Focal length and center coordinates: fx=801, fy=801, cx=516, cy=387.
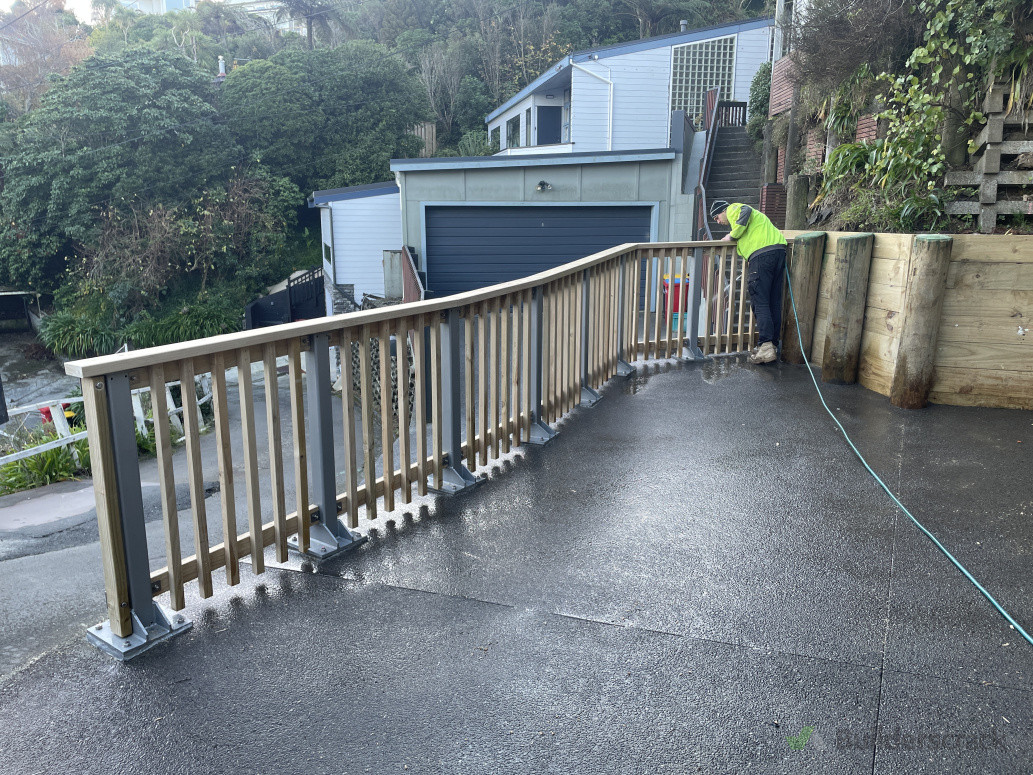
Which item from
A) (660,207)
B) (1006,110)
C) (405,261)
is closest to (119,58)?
(405,261)

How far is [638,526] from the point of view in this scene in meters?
4.09

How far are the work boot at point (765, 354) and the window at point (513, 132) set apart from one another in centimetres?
2699

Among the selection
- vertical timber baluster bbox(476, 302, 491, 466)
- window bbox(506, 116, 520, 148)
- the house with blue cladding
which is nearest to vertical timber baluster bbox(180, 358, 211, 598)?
vertical timber baluster bbox(476, 302, 491, 466)

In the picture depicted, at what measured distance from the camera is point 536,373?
5.51m

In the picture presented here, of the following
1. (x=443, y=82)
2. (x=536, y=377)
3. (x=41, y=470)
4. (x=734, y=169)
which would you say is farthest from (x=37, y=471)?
(x=443, y=82)

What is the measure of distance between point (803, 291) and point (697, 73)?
20.7 m

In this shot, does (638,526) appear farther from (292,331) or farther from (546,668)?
(292,331)

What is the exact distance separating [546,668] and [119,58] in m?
34.9

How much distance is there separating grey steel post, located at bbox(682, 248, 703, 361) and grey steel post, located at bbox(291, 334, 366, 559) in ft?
16.5

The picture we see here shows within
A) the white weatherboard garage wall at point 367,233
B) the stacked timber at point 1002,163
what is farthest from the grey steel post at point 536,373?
the white weatherboard garage wall at point 367,233

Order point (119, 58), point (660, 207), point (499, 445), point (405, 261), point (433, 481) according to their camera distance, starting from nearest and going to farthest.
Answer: point (433, 481) → point (499, 445) → point (660, 207) → point (405, 261) → point (119, 58)

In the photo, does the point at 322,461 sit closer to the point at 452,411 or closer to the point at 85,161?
the point at 452,411

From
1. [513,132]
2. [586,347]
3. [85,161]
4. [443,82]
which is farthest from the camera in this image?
[443,82]

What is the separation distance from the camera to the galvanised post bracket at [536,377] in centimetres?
534
